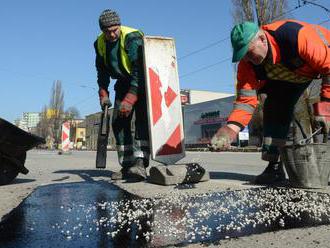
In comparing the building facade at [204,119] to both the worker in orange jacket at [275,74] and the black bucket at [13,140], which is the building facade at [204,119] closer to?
the black bucket at [13,140]

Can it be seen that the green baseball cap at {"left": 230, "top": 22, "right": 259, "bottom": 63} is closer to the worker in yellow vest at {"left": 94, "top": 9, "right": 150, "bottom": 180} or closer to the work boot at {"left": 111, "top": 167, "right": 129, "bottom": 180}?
the worker in yellow vest at {"left": 94, "top": 9, "right": 150, "bottom": 180}

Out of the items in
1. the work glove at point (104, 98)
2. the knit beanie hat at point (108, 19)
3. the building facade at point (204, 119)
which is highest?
the building facade at point (204, 119)

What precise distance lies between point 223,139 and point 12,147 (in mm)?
2523

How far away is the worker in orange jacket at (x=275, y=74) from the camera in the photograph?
351 cm

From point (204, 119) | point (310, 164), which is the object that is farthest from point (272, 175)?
point (204, 119)

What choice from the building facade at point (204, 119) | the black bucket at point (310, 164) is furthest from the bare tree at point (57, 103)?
the black bucket at point (310, 164)

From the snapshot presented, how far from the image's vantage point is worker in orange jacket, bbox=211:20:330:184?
3506 millimetres

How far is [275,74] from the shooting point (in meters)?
4.02

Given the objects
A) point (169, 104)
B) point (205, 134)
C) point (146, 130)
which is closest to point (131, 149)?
point (146, 130)

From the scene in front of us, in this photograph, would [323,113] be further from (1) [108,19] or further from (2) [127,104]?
(1) [108,19]

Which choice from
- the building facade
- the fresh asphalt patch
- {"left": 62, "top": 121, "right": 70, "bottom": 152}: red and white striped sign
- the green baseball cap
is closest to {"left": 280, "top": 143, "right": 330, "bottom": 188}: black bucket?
the fresh asphalt patch

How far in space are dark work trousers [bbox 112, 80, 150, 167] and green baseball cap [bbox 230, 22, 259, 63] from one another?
6.19 feet

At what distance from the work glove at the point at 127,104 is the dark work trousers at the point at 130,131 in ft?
0.83

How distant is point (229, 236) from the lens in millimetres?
2207
